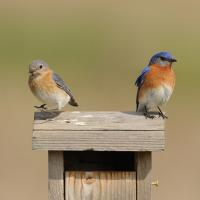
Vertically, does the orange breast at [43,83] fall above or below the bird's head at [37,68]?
below

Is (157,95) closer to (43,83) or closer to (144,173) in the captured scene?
(43,83)

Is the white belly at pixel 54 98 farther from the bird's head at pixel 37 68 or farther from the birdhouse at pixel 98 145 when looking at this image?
the birdhouse at pixel 98 145

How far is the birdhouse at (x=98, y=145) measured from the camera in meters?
4.96

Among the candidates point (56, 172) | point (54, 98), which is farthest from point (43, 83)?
point (56, 172)

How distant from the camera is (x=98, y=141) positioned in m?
4.96

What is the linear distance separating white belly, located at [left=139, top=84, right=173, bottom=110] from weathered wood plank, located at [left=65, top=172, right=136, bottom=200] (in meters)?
1.79

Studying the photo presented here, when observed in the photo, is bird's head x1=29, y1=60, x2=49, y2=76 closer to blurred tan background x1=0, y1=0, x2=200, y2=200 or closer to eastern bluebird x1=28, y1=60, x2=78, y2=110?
eastern bluebird x1=28, y1=60, x2=78, y2=110

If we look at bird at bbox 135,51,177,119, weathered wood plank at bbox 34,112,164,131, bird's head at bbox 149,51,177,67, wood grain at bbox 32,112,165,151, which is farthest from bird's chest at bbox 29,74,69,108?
wood grain at bbox 32,112,165,151

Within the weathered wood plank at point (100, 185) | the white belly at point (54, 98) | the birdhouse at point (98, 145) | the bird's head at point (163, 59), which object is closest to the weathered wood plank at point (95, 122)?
the birdhouse at point (98, 145)

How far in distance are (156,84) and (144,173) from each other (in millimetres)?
1938

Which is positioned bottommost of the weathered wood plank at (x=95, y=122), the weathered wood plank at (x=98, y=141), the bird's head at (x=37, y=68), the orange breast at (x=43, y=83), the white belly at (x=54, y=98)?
the weathered wood plank at (x=98, y=141)

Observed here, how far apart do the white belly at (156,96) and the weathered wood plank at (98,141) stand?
1.95 meters
